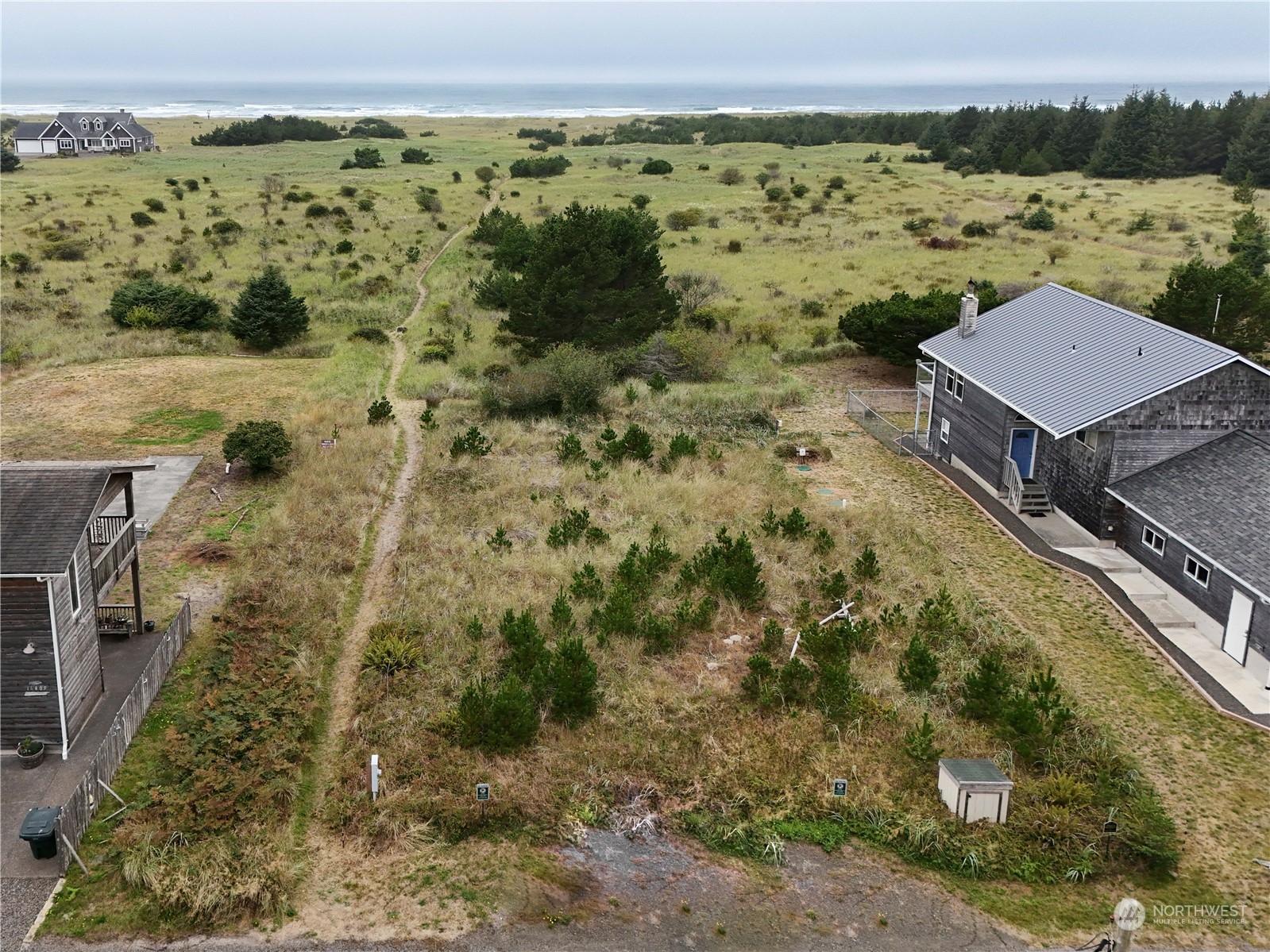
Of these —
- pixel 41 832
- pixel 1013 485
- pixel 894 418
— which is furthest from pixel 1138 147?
pixel 41 832

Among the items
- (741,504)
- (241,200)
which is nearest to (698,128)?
(241,200)

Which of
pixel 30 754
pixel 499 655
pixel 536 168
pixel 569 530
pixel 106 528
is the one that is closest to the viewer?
pixel 30 754

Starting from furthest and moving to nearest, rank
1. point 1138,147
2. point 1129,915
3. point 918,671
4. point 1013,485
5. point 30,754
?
point 1138,147 < point 1013,485 < point 918,671 < point 30,754 < point 1129,915

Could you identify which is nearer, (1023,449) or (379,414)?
(1023,449)

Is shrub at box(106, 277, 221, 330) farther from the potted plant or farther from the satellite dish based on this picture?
the satellite dish

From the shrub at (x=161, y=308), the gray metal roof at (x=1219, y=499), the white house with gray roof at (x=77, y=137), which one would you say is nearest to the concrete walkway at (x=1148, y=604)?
the gray metal roof at (x=1219, y=499)

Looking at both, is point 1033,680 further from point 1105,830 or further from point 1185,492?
point 1185,492

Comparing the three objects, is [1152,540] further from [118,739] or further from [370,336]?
[370,336]
